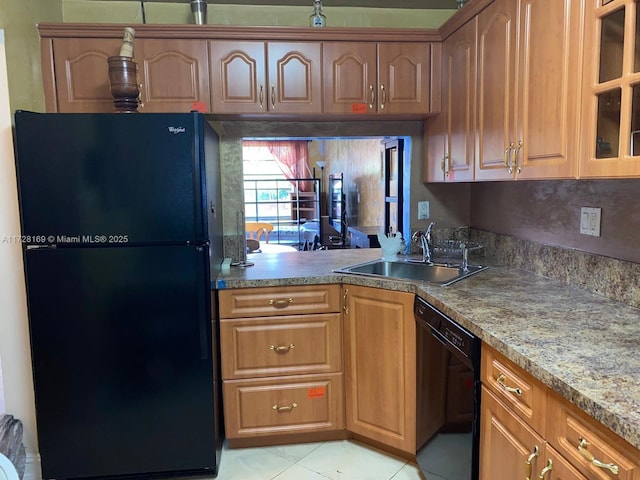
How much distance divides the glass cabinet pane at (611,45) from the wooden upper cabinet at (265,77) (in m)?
1.32

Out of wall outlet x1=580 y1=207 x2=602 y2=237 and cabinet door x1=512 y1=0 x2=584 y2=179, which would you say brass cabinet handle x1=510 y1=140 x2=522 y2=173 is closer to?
cabinet door x1=512 y1=0 x2=584 y2=179

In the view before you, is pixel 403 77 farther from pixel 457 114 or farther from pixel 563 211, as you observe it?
pixel 563 211

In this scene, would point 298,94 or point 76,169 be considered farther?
point 298,94

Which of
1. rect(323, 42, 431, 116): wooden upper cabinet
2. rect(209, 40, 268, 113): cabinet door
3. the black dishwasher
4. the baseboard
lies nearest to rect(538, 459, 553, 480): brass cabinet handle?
the black dishwasher

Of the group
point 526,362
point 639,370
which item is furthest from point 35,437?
point 639,370

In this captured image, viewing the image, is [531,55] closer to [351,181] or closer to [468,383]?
[468,383]

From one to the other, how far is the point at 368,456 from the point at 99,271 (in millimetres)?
1545

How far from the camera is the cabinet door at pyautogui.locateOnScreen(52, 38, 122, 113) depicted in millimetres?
2156

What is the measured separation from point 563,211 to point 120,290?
193 cm

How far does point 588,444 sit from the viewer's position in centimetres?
98

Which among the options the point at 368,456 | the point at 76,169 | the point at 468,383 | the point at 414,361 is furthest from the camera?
the point at 368,456

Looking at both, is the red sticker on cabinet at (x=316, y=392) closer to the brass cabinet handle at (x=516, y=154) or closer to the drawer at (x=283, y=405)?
the drawer at (x=283, y=405)

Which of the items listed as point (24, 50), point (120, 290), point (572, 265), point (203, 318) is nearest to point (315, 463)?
point (203, 318)

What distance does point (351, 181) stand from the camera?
7047mm
